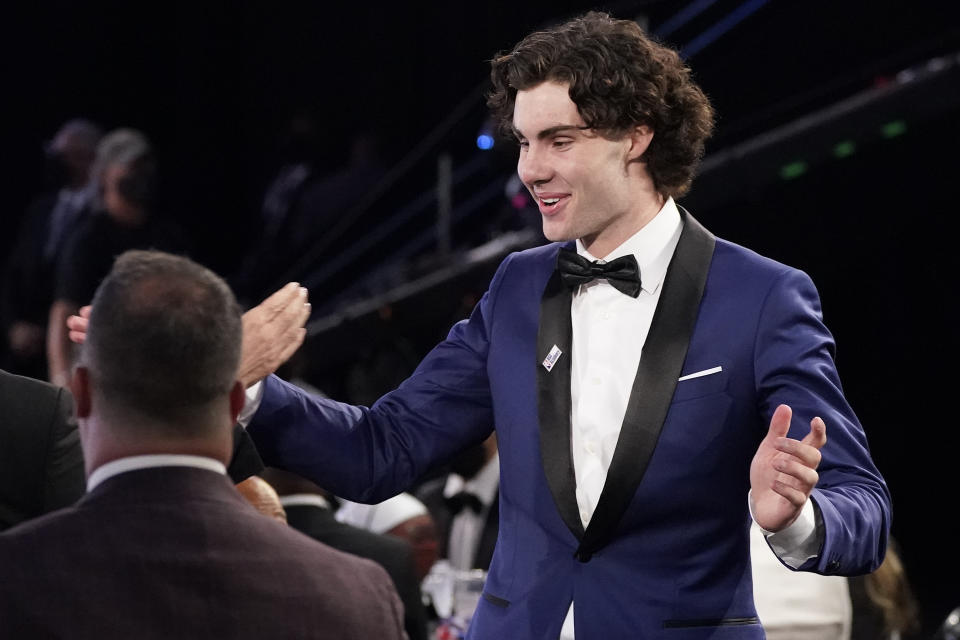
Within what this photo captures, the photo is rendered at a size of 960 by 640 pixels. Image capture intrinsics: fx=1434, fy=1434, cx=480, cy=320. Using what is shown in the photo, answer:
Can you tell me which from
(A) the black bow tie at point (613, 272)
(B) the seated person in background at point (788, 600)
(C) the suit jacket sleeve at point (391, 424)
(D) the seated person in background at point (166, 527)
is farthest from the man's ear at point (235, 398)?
(B) the seated person in background at point (788, 600)

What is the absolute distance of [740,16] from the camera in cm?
645

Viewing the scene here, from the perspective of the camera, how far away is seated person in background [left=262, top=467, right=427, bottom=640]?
3783mm

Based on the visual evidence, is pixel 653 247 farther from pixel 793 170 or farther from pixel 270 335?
pixel 793 170

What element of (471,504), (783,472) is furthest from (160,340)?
(471,504)

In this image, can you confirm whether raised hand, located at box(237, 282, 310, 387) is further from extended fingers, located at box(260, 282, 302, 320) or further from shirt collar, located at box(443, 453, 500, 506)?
shirt collar, located at box(443, 453, 500, 506)

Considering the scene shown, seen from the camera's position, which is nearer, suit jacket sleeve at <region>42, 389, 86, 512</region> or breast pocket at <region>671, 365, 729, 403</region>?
breast pocket at <region>671, 365, 729, 403</region>

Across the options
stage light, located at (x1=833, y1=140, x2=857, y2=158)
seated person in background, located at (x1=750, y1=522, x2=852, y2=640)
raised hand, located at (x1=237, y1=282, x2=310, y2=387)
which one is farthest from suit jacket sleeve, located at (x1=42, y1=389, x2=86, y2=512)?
stage light, located at (x1=833, y1=140, x2=857, y2=158)

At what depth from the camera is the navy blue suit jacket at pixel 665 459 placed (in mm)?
2406

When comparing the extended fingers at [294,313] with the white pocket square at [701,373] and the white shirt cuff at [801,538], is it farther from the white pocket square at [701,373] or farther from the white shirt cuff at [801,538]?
the white shirt cuff at [801,538]

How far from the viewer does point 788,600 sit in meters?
3.45

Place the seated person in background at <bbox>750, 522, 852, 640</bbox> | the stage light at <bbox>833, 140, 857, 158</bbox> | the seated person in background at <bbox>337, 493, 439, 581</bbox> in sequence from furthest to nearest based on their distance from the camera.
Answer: the stage light at <bbox>833, 140, 857, 158</bbox>, the seated person in background at <bbox>337, 493, 439, 581</bbox>, the seated person in background at <bbox>750, 522, 852, 640</bbox>

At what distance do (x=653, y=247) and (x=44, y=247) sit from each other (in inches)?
225

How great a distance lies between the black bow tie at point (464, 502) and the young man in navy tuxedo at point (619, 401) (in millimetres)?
2056

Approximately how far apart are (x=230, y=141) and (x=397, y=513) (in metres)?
8.44
